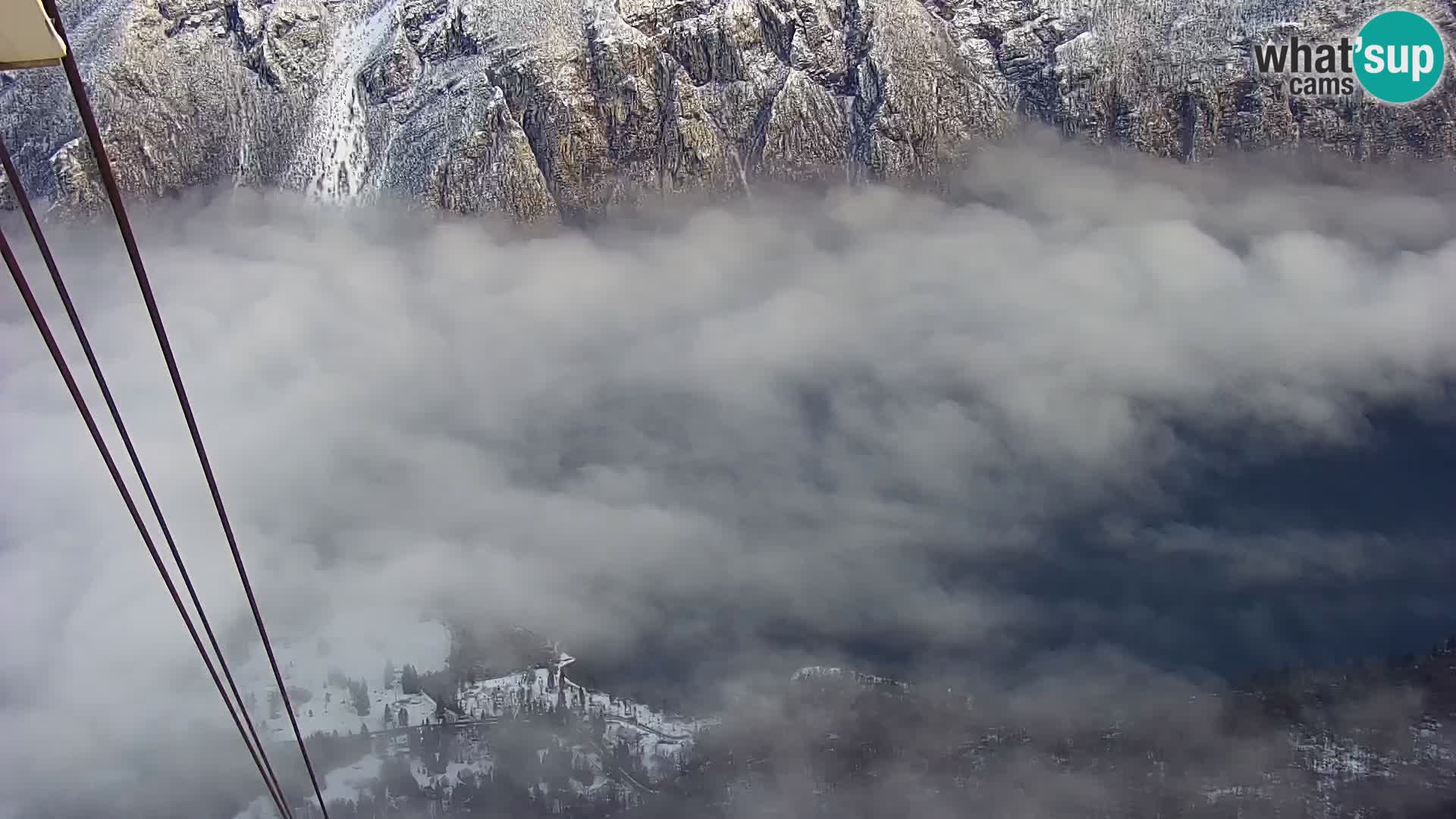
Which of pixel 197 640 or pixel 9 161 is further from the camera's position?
pixel 197 640

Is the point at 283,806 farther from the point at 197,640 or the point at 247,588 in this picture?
the point at 247,588

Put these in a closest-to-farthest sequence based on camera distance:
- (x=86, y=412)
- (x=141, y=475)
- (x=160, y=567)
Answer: (x=86, y=412)
(x=141, y=475)
(x=160, y=567)

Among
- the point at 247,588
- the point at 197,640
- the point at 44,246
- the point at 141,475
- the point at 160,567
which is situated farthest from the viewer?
the point at 197,640

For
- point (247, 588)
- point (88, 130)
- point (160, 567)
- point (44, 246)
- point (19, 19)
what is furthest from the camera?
point (247, 588)

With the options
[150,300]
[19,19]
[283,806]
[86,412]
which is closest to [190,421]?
[86,412]

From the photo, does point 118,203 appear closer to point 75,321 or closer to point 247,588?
point 75,321

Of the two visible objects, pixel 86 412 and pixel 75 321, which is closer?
pixel 75 321


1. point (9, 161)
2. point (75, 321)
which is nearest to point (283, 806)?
point (75, 321)

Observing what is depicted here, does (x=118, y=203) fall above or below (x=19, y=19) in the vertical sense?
below

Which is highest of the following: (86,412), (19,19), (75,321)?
(19,19)
